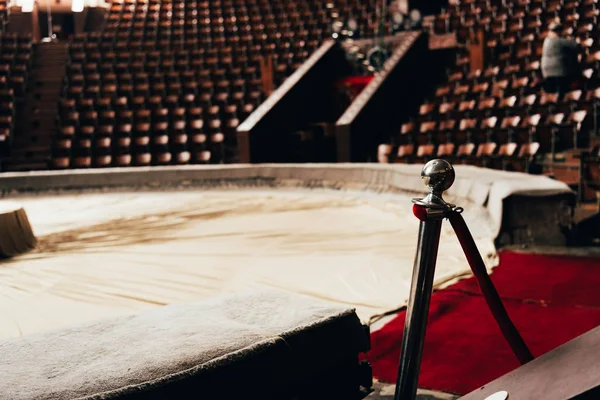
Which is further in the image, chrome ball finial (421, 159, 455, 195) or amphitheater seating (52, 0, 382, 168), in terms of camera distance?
amphitheater seating (52, 0, 382, 168)

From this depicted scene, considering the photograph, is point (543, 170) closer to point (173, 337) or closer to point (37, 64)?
point (173, 337)

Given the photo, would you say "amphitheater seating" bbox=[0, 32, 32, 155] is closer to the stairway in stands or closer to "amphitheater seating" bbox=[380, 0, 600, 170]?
the stairway in stands

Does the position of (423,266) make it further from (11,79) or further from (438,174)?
(11,79)

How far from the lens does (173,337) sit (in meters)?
1.21

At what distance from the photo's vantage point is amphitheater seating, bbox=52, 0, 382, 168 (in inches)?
318

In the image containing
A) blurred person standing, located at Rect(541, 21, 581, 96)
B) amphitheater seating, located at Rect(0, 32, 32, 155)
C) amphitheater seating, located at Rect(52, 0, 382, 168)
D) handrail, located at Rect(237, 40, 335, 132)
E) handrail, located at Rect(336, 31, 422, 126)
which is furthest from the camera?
amphitheater seating, located at Rect(0, 32, 32, 155)

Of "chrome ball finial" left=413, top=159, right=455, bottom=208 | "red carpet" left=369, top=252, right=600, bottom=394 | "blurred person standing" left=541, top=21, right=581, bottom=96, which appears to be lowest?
"red carpet" left=369, top=252, right=600, bottom=394

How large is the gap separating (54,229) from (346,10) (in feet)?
27.2

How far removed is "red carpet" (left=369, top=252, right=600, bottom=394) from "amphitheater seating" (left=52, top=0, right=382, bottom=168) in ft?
18.7

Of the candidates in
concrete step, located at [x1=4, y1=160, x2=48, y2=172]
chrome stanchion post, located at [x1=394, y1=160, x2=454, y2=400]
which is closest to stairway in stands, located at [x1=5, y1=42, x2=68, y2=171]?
concrete step, located at [x1=4, y1=160, x2=48, y2=172]

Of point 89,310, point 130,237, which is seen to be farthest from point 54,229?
point 89,310

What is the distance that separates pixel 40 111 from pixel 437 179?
9534 mm

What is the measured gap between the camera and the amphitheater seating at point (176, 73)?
26.5ft

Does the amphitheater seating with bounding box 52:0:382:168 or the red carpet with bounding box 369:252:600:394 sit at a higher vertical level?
the amphitheater seating with bounding box 52:0:382:168
